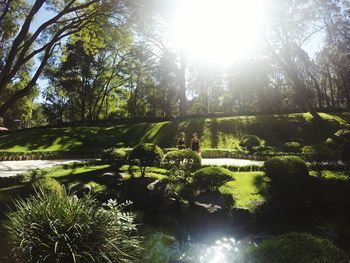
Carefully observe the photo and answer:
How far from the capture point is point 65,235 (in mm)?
5965

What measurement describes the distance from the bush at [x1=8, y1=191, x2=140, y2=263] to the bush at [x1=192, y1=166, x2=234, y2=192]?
22.6 feet

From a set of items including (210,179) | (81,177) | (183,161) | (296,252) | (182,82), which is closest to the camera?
(296,252)

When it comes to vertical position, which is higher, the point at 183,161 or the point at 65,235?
the point at 183,161

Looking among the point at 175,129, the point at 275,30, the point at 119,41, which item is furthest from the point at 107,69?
the point at 119,41

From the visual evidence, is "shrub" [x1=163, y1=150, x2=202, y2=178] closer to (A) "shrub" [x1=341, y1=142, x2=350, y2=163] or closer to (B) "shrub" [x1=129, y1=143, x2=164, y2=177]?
(B) "shrub" [x1=129, y1=143, x2=164, y2=177]

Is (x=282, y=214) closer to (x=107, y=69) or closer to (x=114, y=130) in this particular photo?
(x=114, y=130)

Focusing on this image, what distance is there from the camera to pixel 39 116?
9719 cm

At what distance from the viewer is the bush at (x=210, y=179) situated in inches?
529

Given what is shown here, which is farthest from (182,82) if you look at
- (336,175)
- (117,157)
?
(336,175)

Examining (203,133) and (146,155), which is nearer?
(146,155)

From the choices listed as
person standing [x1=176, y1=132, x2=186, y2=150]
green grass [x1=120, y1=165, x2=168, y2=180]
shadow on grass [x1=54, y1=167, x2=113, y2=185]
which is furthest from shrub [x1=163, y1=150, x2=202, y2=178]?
person standing [x1=176, y1=132, x2=186, y2=150]

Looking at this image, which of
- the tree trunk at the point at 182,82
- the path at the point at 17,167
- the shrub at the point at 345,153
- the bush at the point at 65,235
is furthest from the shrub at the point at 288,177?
the tree trunk at the point at 182,82

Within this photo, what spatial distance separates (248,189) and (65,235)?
9.49 meters

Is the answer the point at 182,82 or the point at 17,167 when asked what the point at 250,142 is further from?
the point at 17,167
